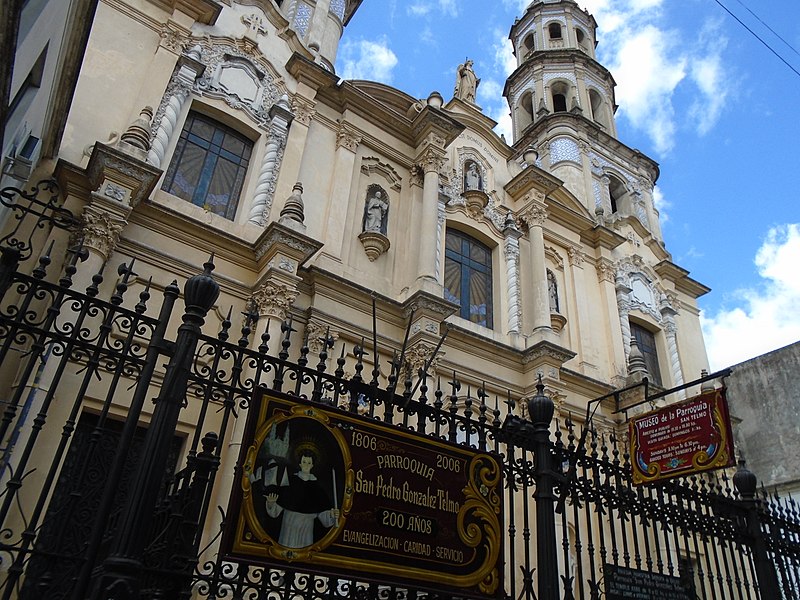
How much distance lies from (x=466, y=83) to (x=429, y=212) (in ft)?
22.5

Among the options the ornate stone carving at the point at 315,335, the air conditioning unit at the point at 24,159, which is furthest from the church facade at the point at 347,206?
the air conditioning unit at the point at 24,159

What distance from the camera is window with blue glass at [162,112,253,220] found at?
11680mm

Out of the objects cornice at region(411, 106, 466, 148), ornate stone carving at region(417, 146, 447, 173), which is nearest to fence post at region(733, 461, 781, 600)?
ornate stone carving at region(417, 146, 447, 173)

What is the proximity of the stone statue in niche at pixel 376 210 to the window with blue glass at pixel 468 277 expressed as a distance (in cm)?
207

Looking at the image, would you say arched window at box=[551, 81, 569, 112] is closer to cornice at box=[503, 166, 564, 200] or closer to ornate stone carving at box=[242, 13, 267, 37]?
cornice at box=[503, 166, 564, 200]

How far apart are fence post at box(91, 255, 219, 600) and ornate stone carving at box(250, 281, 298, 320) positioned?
20.5ft

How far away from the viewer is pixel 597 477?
5.52 meters

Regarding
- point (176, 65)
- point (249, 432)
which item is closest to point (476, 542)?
point (249, 432)

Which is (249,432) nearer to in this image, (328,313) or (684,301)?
(328,313)

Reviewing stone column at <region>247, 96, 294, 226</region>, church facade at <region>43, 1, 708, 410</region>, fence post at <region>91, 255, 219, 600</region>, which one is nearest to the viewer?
fence post at <region>91, 255, 219, 600</region>

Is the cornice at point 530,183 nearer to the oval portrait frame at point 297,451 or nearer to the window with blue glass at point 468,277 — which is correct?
the window with blue glass at point 468,277

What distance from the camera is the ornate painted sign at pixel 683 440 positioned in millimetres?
6430

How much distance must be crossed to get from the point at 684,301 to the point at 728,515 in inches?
661

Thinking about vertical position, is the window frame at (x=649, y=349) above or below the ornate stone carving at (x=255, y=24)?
below
